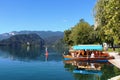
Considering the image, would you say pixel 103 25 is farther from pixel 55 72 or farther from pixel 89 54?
pixel 55 72

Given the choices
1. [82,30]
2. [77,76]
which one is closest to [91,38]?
[82,30]

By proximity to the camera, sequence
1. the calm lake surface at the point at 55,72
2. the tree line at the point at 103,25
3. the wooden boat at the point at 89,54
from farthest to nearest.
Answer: the wooden boat at the point at 89,54
the calm lake surface at the point at 55,72
the tree line at the point at 103,25

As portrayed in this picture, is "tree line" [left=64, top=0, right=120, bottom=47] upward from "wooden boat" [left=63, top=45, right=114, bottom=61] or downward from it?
upward

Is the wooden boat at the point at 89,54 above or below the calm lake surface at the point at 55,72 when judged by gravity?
above

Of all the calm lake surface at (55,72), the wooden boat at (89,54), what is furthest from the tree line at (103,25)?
the calm lake surface at (55,72)

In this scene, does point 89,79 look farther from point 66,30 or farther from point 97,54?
point 66,30

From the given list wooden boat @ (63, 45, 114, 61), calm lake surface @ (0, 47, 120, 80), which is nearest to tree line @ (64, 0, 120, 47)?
wooden boat @ (63, 45, 114, 61)

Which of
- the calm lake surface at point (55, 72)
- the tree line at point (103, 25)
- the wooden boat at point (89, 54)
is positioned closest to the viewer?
the tree line at point (103, 25)

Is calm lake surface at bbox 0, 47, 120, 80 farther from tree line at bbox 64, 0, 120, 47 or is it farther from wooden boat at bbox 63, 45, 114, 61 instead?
tree line at bbox 64, 0, 120, 47

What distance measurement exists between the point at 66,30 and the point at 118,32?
112 meters

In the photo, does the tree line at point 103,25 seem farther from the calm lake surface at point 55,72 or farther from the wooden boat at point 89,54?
the calm lake surface at point 55,72

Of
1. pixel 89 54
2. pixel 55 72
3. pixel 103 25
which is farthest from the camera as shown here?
pixel 89 54

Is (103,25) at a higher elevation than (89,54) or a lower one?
higher

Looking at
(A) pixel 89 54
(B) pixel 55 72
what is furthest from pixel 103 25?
(B) pixel 55 72
